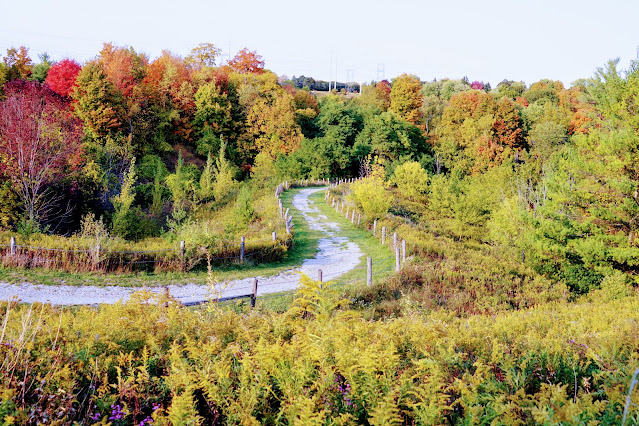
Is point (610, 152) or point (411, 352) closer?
point (411, 352)

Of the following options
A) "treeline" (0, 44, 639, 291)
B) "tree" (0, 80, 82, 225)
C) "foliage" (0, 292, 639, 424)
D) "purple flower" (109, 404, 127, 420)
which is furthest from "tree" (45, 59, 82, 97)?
"purple flower" (109, 404, 127, 420)

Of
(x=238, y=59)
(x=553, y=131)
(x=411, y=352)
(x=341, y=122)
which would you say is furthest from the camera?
(x=238, y=59)

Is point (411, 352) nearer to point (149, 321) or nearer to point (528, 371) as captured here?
point (528, 371)

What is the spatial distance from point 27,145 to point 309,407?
26021 mm

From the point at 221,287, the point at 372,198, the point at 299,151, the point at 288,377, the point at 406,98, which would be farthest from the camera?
the point at 406,98

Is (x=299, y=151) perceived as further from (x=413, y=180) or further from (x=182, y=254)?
(x=182, y=254)

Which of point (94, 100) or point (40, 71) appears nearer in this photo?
point (94, 100)

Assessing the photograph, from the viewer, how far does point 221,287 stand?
13.2 m

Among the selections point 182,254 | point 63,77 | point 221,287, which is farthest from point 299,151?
point 221,287

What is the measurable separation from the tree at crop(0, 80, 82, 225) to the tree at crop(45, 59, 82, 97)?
16.1 meters

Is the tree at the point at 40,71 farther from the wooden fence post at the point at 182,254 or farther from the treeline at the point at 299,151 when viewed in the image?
the wooden fence post at the point at 182,254

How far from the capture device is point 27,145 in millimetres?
22734

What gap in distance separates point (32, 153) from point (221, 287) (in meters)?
16.3

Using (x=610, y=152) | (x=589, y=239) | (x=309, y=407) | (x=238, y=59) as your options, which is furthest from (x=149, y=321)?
(x=238, y=59)
